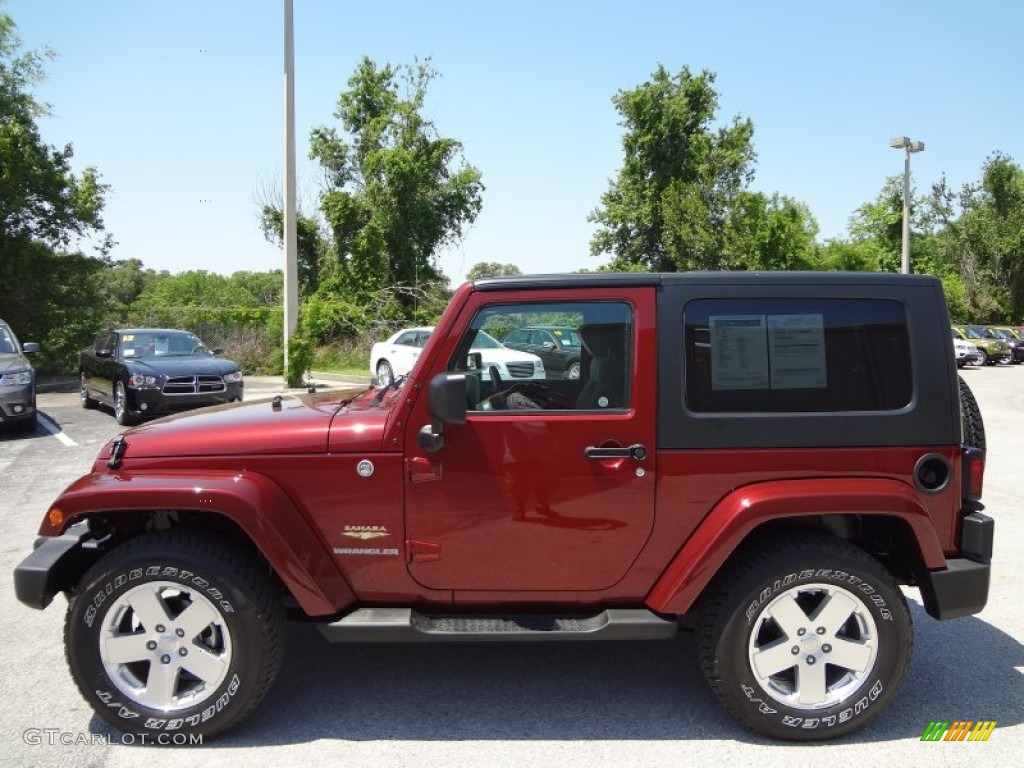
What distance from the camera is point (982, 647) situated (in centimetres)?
417

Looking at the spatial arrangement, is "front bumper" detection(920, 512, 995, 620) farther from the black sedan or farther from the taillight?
the black sedan

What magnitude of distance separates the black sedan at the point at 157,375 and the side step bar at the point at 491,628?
9790 mm

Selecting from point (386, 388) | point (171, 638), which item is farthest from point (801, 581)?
point (171, 638)

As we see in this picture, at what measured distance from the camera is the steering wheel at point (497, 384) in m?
3.28

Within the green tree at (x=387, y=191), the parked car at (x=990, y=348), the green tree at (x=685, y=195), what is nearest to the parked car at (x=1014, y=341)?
the parked car at (x=990, y=348)

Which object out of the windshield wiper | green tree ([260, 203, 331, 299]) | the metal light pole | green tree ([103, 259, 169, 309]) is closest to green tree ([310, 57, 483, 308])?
green tree ([260, 203, 331, 299])

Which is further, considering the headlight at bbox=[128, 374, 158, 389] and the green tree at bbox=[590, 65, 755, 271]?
the green tree at bbox=[590, 65, 755, 271]

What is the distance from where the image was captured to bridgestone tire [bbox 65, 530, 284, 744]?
312 cm

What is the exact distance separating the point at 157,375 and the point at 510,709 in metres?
10.1

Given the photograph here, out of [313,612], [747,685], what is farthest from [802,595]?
[313,612]

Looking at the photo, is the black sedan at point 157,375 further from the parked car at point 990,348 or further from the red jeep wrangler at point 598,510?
the parked car at point 990,348

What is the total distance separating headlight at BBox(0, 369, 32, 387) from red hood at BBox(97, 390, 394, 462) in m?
8.94

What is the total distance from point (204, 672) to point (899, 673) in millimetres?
2806

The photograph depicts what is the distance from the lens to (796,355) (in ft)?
10.8
